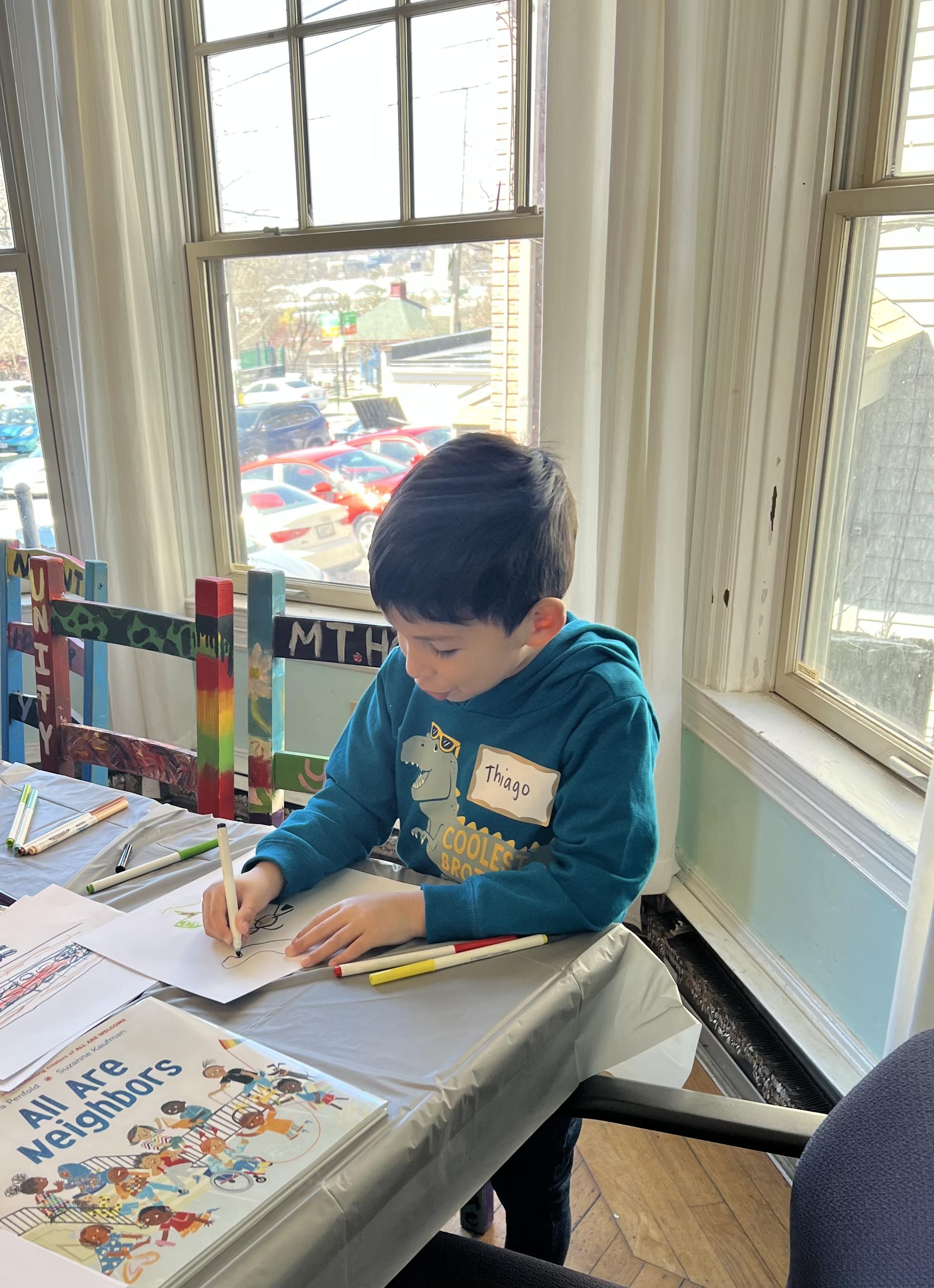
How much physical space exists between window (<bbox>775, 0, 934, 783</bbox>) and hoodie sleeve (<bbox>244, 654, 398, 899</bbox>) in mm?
788

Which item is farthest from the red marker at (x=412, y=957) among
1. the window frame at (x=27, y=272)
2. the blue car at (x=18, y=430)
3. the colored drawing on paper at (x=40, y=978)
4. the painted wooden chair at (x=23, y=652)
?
the blue car at (x=18, y=430)

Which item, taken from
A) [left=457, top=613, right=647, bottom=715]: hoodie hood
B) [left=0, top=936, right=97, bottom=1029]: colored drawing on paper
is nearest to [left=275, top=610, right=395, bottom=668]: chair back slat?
[left=457, top=613, right=647, bottom=715]: hoodie hood

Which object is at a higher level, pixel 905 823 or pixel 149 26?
pixel 149 26

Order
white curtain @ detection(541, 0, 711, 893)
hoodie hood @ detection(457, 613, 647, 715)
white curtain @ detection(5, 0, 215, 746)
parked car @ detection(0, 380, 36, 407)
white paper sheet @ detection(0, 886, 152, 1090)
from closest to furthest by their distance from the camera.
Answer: white paper sheet @ detection(0, 886, 152, 1090)
hoodie hood @ detection(457, 613, 647, 715)
white curtain @ detection(541, 0, 711, 893)
white curtain @ detection(5, 0, 215, 746)
parked car @ detection(0, 380, 36, 407)

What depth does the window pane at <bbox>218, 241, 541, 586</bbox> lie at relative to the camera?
2.07 metres

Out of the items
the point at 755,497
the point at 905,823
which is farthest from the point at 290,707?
the point at 905,823

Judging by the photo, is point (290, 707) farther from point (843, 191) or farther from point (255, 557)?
point (843, 191)

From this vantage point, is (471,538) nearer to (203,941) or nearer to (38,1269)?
(203,941)

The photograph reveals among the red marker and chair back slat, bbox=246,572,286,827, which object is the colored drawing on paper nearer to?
the red marker

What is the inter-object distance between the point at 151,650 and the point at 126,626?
5 cm

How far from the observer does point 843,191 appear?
141 centimetres

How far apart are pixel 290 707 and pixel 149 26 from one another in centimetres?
171

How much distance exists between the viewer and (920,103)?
4.28 feet

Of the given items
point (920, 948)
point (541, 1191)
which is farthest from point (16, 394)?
point (920, 948)
